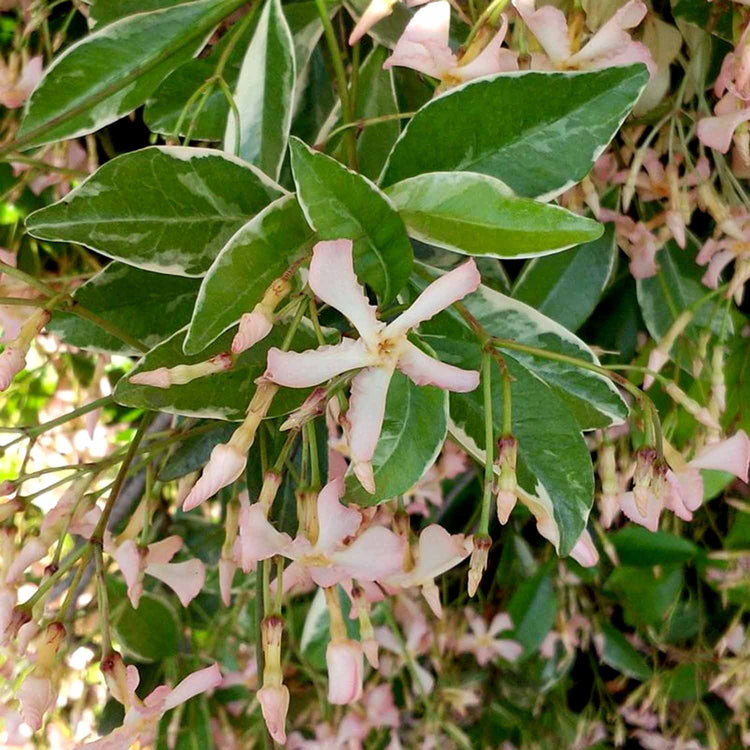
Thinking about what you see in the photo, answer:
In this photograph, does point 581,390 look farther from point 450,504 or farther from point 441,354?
point 450,504

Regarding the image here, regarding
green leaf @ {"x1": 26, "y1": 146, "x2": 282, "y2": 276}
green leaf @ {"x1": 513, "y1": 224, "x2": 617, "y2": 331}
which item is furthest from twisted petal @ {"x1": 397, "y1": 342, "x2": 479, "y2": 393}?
green leaf @ {"x1": 513, "y1": 224, "x2": 617, "y2": 331}

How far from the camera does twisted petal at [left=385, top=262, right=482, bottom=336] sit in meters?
0.28

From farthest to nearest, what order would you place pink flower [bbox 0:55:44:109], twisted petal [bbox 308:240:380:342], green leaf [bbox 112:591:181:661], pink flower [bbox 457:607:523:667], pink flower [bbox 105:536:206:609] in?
pink flower [bbox 457:607:523:667]
green leaf [bbox 112:591:181:661]
pink flower [bbox 0:55:44:109]
pink flower [bbox 105:536:206:609]
twisted petal [bbox 308:240:380:342]

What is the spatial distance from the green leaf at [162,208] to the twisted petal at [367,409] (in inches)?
4.2

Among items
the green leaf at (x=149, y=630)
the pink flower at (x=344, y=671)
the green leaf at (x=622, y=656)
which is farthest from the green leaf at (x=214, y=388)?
the green leaf at (x=622, y=656)

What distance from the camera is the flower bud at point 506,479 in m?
0.30

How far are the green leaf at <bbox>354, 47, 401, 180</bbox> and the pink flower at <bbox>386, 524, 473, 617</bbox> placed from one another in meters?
0.20

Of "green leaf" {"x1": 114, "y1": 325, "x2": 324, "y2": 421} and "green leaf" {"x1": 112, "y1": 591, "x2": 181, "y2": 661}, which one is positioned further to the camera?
"green leaf" {"x1": 112, "y1": 591, "x2": 181, "y2": 661}

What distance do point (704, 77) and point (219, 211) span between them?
1.04ft

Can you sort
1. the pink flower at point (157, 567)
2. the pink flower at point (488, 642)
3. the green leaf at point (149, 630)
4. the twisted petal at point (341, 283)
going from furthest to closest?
1. the pink flower at point (488, 642)
2. the green leaf at point (149, 630)
3. the pink flower at point (157, 567)
4. the twisted petal at point (341, 283)

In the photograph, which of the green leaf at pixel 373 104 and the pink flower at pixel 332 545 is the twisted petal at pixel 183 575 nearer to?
the pink flower at pixel 332 545

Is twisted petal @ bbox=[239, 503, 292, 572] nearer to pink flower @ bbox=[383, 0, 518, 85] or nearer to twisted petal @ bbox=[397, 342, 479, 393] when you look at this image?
twisted petal @ bbox=[397, 342, 479, 393]

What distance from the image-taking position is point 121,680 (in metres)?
0.34

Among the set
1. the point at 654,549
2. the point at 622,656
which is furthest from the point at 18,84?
the point at 622,656
